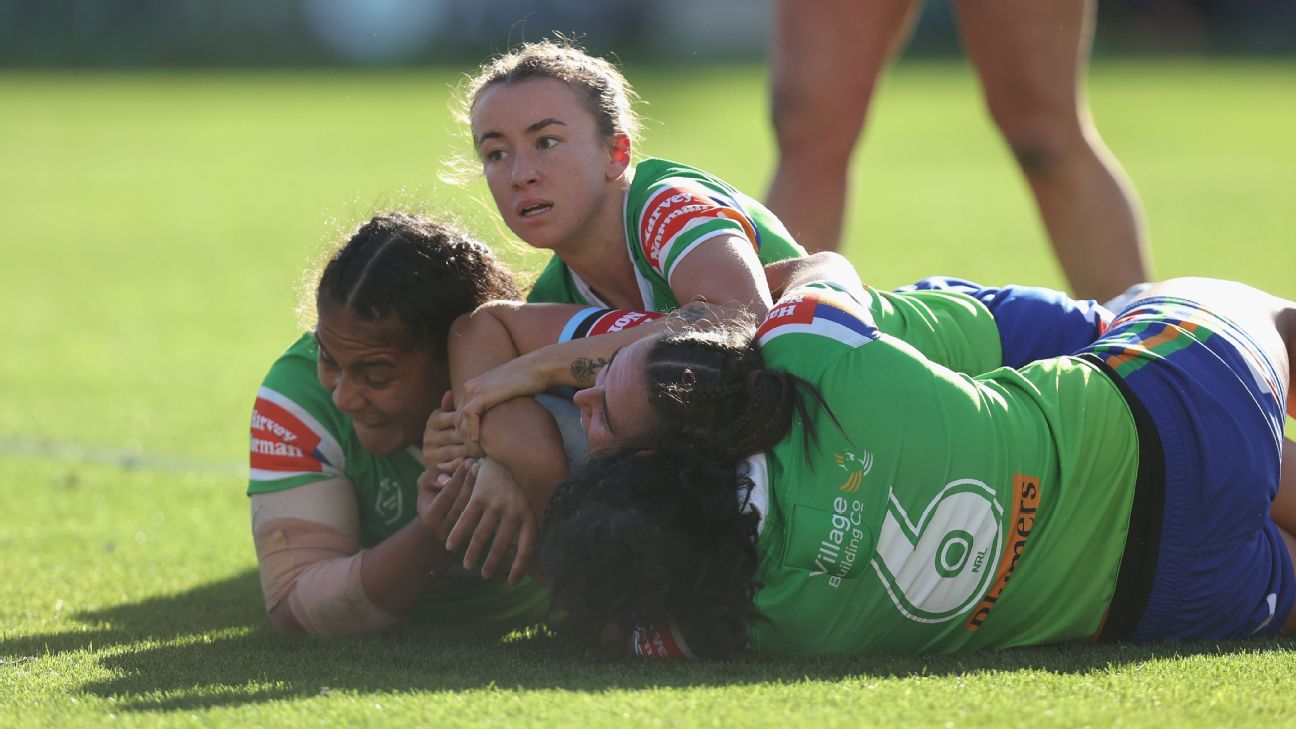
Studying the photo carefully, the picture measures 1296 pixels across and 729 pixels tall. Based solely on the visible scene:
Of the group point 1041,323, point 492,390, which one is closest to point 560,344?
point 492,390

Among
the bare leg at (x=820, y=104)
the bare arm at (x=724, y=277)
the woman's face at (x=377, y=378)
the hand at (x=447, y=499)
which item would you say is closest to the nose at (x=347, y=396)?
the woman's face at (x=377, y=378)

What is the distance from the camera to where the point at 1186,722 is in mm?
2543

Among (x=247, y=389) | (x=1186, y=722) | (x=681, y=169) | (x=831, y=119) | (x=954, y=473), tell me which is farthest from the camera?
(x=247, y=389)

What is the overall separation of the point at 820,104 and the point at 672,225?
1.71m

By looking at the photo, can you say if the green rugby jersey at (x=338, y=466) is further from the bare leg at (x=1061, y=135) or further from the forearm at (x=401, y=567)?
the bare leg at (x=1061, y=135)

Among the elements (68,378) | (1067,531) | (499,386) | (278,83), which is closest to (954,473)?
(1067,531)

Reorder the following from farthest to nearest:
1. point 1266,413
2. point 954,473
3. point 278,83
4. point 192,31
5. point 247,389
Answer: point 192,31, point 278,83, point 247,389, point 1266,413, point 954,473

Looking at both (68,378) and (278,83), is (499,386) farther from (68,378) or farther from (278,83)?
(278,83)

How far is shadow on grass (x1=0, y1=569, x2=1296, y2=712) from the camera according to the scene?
9.30 feet

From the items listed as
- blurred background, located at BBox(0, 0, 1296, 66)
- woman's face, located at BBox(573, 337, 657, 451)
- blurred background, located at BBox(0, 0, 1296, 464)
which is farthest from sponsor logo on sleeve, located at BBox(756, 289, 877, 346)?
blurred background, located at BBox(0, 0, 1296, 66)

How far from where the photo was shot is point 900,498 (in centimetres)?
288

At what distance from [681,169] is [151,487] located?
245 cm

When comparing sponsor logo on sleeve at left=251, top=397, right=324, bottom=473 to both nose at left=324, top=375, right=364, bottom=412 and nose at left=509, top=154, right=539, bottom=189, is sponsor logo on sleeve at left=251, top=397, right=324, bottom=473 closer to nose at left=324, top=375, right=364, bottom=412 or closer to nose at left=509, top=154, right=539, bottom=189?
nose at left=324, top=375, right=364, bottom=412

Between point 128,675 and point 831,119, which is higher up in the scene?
point 831,119
